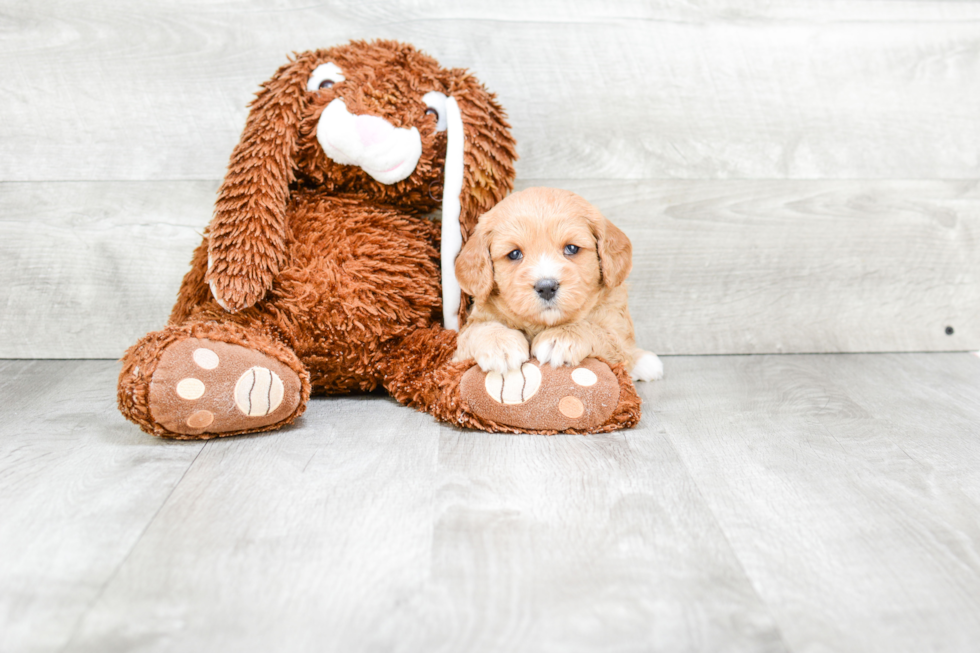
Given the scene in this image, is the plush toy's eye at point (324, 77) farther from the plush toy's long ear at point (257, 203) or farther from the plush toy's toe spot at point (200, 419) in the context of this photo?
the plush toy's toe spot at point (200, 419)

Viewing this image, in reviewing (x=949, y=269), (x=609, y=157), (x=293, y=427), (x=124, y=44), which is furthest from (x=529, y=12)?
(x=949, y=269)

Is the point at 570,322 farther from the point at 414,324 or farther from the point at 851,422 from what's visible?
the point at 851,422

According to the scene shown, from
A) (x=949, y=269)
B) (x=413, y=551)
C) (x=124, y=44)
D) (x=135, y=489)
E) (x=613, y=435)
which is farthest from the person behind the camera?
(x=949, y=269)

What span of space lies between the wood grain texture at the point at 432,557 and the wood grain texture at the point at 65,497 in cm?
3

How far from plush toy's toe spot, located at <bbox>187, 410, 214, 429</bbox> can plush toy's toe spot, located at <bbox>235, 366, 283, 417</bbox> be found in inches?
1.5

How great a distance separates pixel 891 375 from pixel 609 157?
2.20 feet

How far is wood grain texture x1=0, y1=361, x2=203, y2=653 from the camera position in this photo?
2.32 feet

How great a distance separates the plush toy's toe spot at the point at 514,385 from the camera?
1.07 meters

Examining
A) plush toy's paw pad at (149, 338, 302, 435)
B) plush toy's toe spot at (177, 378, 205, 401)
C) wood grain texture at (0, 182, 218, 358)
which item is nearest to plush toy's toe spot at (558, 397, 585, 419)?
plush toy's paw pad at (149, 338, 302, 435)

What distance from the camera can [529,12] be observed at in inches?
56.6

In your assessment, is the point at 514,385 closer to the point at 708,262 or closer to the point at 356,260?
the point at 356,260

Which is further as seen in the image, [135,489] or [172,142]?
[172,142]

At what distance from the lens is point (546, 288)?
106 centimetres

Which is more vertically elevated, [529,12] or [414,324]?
[529,12]
